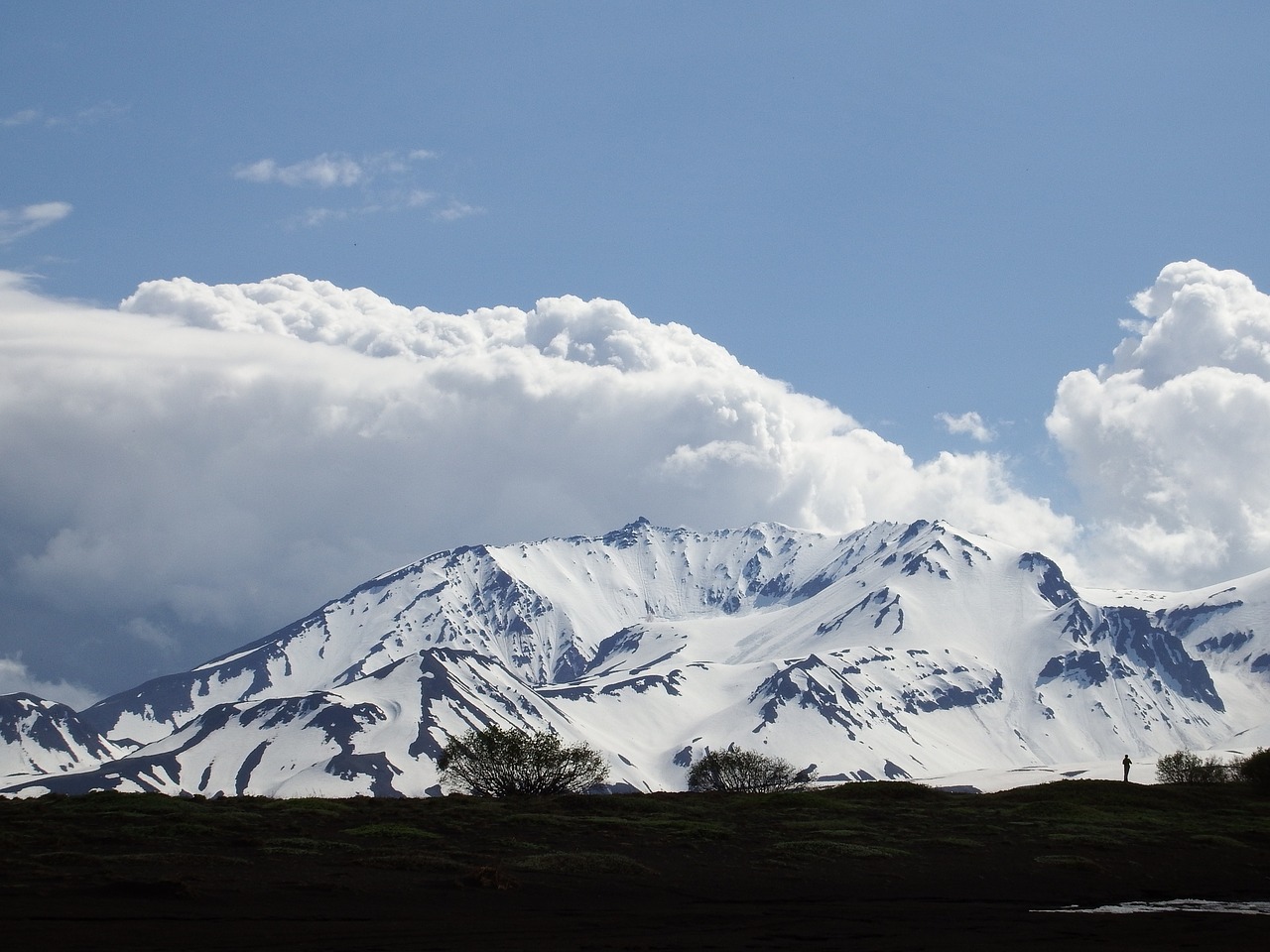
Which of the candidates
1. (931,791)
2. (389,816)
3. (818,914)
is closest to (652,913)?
(818,914)

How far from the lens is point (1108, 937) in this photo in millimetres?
38656

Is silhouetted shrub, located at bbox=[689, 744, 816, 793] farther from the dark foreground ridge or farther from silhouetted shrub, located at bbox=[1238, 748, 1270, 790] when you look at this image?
the dark foreground ridge

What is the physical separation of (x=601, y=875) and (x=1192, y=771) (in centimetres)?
10307

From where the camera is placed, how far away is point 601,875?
46719 mm

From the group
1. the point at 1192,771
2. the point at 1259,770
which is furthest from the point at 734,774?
the point at 1259,770

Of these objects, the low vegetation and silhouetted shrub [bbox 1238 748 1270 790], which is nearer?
silhouetted shrub [bbox 1238 748 1270 790]

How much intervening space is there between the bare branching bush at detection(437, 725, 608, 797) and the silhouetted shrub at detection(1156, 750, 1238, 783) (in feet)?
173

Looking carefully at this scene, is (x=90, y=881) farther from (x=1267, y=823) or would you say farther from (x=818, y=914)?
(x=1267, y=823)

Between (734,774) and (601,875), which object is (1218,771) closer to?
(734,774)

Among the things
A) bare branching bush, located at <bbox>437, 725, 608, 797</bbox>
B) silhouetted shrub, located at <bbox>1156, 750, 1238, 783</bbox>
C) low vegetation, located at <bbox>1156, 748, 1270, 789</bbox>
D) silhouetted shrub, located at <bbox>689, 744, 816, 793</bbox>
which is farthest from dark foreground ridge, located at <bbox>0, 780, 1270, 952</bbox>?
silhouetted shrub, located at <bbox>1156, 750, 1238, 783</bbox>

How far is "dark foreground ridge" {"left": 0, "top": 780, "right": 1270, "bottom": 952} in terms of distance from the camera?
118 ft

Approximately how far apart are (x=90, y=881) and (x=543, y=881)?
14.0m

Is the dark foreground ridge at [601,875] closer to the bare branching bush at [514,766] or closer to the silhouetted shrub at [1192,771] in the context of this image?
the bare branching bush at [514,766]

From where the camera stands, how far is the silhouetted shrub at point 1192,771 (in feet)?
423
